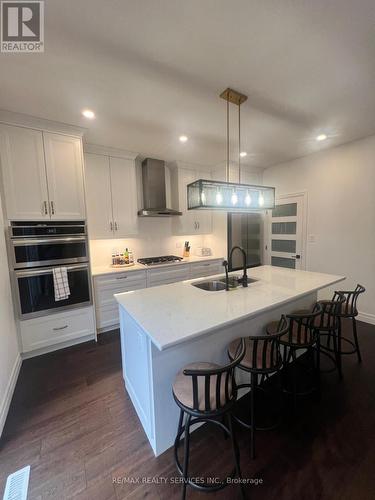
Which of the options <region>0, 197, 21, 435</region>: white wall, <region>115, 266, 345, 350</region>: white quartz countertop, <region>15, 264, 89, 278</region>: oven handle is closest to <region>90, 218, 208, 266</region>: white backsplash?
<region>15, 264, 89, 278</region>: oven handle

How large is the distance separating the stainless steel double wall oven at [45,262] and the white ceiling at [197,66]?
1.26 m

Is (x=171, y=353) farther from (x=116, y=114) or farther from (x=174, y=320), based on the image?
(x=116, y=114)

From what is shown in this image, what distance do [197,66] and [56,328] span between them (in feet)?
10.4

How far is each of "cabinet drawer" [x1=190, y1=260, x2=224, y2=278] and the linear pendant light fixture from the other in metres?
1.81

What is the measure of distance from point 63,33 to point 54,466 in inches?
110

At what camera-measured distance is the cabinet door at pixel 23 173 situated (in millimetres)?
2252

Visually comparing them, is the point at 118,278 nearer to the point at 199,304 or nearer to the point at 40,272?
the point at 40,272

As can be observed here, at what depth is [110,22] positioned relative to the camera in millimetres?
1279

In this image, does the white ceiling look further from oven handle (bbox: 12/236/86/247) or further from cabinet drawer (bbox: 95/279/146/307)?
cabinet drawer (bbox: 95/279/146/307)

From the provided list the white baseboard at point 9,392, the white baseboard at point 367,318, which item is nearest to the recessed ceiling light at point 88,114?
the white baseboard at point 9,392

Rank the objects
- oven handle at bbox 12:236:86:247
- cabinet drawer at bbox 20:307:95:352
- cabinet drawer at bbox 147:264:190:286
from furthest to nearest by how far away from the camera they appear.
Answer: cabinet drawer at bbox 147:264:190:286, cabinet drawer at bbox 20:307:95:352, oven handle at bbox 12:236:86:247

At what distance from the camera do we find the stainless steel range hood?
3.69m

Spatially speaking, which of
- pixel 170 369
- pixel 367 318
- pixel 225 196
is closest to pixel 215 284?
pixel 225 196

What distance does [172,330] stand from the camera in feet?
4.12
